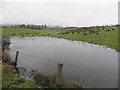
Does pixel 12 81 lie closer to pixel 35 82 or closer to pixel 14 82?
pixel 14 82

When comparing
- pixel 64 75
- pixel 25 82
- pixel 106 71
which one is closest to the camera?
pixel 25 82

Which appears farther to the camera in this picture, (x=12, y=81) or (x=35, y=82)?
(x=35, y=82)

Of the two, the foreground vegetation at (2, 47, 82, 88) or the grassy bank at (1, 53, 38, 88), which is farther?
the grassy bank at (1, 53, 38, 88)

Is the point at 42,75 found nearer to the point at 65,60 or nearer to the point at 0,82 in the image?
the point at 0,82

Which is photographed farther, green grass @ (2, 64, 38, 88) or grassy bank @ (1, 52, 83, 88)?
green grass @ (2, 64, 38, 88)

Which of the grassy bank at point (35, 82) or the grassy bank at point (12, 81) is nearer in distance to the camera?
the grassy bank at point (35, 82)

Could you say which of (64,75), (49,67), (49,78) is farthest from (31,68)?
(49,78)

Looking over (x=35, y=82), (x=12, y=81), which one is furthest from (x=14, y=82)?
(x=35, y=82)

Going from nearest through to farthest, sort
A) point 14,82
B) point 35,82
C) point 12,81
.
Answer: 1. point 14,82
2. point 12,81
3. point 35,82

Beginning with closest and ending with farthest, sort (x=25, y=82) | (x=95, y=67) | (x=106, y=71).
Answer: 1. (x=25, y=82)
2. (x=106, y=71)
3. (x=95, y=67)

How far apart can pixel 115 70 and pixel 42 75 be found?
10.8m

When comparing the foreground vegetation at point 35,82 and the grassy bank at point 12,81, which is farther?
the grassy bank at point 12,81

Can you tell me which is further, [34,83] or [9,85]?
[34,83]

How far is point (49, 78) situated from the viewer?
73.5 feet
